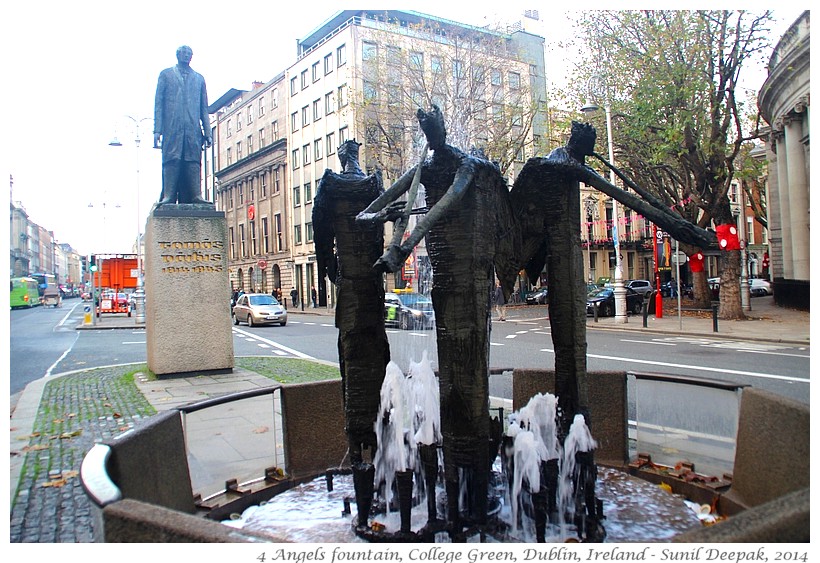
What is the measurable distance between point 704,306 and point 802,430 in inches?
1070

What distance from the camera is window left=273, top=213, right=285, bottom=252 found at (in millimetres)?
51906

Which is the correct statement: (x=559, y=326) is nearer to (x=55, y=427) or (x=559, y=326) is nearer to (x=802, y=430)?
(x=802, y=430)

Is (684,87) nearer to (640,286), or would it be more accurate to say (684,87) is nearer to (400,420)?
(640,286)

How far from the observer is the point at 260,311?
2805 cm

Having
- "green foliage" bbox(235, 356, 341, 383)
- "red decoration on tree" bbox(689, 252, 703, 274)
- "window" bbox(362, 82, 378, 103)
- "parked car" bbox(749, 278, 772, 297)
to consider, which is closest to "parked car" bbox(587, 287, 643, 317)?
"red decoration on tree" bbox(689, 252, 703, 274)

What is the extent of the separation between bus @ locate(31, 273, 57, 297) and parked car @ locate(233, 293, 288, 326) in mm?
38083

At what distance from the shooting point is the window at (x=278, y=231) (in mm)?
51906

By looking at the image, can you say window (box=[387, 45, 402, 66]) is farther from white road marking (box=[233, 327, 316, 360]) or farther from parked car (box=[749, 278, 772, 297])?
parked car (box=[749, 278, 772, 297])

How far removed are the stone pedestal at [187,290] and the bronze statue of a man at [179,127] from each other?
21.4 inches

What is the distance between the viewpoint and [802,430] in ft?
10.8

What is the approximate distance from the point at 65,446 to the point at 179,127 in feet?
21.3

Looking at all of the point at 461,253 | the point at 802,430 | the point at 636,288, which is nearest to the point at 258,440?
the point at 461,253

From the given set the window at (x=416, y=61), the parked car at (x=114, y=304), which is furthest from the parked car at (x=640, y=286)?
the parked car at (x=114, y=304)

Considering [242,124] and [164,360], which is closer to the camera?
A: [164,360]
